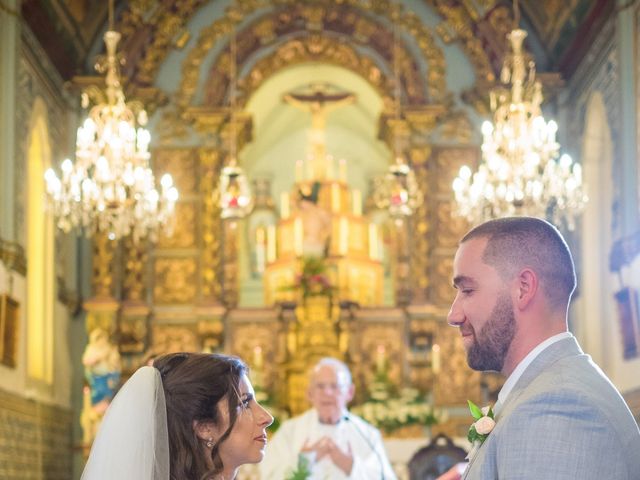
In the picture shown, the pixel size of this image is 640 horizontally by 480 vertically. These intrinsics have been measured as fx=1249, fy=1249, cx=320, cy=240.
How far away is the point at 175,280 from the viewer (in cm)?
1780

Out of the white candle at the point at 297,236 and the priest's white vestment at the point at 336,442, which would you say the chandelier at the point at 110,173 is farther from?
the white candle at the point at 297,236

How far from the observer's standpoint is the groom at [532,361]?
3473mm

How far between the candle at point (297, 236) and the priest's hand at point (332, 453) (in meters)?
8.13

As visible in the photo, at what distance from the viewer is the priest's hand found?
31.3ft

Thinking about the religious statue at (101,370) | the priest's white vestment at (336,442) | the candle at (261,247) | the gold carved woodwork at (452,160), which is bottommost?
the priest's white vestment at (336,442)

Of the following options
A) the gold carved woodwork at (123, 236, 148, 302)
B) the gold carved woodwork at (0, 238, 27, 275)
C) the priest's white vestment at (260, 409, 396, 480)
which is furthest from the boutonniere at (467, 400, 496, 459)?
the gold carved woodwork at (123, 236, 148, 302)

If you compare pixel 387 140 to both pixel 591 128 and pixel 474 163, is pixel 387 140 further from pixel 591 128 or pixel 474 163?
pixel 591 128

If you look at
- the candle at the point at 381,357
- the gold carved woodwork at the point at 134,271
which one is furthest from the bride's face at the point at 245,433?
the gold carved woodwork at the point at 134,271

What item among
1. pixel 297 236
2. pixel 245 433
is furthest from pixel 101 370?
pixel 245 433

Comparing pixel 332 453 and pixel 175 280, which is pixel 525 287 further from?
pixel 175 280

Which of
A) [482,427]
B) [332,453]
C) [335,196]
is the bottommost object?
[332,453]

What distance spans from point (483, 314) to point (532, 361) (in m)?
0.20

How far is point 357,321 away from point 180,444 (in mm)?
13213

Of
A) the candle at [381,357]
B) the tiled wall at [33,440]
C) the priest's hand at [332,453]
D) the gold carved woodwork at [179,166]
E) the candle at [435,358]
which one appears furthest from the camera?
the gold carved woodwork at [179,166]
